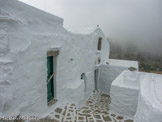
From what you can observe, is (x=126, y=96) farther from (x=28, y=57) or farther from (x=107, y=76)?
(x=107, y=76)

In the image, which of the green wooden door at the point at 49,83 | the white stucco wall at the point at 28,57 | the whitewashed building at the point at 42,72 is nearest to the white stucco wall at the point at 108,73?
the whitewashed building at the point at 42,72

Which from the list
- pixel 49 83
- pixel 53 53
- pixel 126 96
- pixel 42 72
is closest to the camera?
pixel 42 72

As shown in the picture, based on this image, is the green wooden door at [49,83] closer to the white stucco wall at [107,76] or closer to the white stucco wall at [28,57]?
the white stucco wall at [28,57]

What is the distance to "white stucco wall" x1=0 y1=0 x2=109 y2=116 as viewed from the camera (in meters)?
2.24

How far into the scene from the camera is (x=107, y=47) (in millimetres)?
10414

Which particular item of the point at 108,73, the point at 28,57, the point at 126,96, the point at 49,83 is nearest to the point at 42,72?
the point at 28,57

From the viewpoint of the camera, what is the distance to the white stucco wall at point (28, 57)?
2244mm

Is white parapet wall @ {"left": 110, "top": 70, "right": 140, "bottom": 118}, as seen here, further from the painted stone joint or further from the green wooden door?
the painted stone joint

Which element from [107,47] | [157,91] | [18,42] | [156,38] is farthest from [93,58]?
[156,38]

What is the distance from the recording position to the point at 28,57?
2715mm

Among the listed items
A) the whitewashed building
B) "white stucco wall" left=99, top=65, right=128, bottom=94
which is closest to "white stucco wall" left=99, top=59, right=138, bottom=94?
"white stucco wall" left=99, top=65, right=128, bottom=94

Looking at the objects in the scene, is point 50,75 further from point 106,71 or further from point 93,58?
point 106,71

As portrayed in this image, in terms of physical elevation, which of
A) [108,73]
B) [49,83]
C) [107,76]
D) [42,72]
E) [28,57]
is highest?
[28,57]

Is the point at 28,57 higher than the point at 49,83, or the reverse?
the point at 28,57
